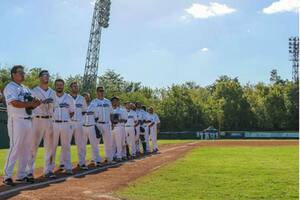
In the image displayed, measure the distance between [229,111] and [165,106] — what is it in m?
11.4

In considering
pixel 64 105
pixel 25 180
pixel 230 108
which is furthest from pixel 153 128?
pixel 230 108

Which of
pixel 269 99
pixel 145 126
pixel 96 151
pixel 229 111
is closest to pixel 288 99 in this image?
pixel 269 99

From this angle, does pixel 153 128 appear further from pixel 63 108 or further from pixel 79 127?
pixel 63 108

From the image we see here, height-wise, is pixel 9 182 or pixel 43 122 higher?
pixel 43 122

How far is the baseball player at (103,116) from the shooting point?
15.2 meters

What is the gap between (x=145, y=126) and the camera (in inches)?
910

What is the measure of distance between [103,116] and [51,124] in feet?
13.2

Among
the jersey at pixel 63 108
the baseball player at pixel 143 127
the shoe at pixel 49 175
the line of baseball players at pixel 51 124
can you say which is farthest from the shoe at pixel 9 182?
the baseball player at pixel 143 127

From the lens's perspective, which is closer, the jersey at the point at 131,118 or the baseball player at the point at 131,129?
the baseball player at the point at 131,129

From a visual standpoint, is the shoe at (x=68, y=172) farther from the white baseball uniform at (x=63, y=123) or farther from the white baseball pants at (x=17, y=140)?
the white baseball pants at (x=17, y=140)

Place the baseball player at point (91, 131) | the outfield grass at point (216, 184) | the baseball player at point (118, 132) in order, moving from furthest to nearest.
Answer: the baseball player at point (118, 132) → the baseball player at point (91, 131) → the outfield grass at point (216, 184)

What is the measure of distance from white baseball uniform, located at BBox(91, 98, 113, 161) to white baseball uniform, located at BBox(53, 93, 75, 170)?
9.82 ft

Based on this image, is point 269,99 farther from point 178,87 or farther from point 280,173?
point 280,173

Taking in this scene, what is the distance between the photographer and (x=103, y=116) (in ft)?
50.2
